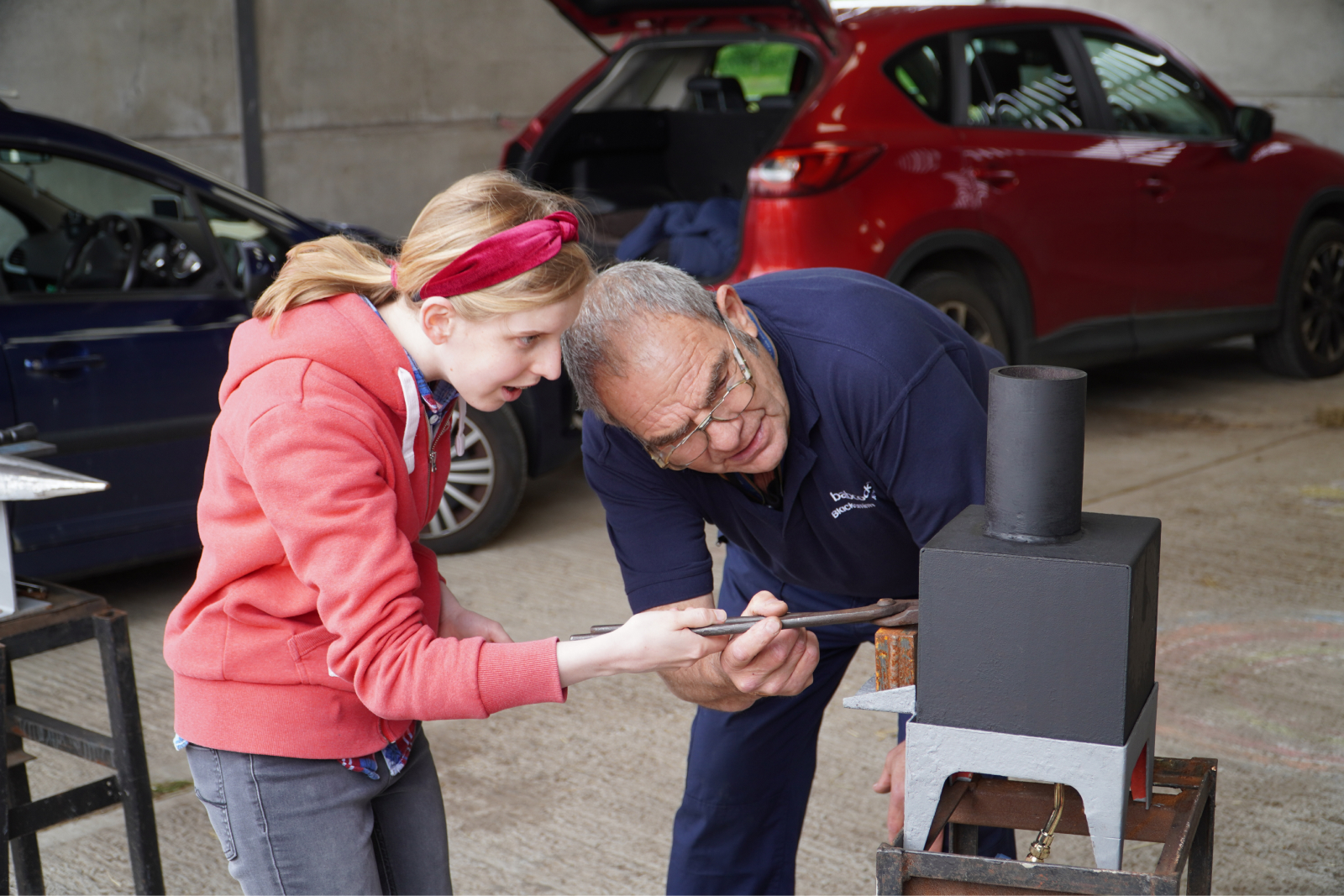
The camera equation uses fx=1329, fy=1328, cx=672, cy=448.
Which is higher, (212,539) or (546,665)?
(212,539)

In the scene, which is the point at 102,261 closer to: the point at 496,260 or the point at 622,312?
the point at 622,312

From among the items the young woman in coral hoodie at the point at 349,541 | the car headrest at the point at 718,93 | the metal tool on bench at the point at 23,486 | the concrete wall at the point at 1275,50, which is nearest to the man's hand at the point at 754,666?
the young woman in coral hoodie at the point at 349,541

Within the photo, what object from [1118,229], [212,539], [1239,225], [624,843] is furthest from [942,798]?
[1239,225]

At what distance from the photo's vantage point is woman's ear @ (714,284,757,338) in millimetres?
1952

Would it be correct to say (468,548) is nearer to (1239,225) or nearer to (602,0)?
(602,0)

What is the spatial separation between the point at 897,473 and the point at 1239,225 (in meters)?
5.10

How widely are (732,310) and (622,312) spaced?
17cm

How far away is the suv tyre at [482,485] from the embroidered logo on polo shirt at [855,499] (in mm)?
2649

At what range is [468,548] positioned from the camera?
4.74 metres

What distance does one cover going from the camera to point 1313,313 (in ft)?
23.2

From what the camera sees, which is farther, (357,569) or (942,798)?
(942,798)

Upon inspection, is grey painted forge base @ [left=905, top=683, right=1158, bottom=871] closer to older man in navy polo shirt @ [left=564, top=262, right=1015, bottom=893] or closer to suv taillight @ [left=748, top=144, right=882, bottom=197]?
older man in navy polo shirt @ [left=564, top=262, right=1015, bottom=893]

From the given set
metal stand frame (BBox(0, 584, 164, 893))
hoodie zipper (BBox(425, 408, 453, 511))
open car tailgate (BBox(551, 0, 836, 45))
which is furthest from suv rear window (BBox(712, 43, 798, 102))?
hoodie zipper (BBox(425, 408, 453, 511))

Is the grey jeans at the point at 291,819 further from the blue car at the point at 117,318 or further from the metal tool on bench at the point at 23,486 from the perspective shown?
the blue car at the point at 117,318
